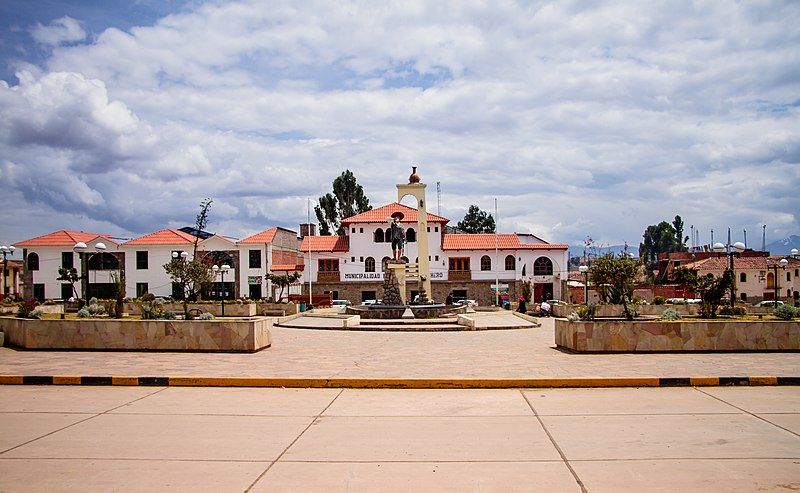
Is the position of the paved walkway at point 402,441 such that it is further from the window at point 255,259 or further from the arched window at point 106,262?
the arched window at point 106,262

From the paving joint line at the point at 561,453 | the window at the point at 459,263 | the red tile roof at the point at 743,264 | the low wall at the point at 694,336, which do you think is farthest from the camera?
the red tile roof at the point at 743,264

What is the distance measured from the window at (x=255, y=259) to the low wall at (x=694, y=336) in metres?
45.2

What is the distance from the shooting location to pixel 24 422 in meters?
8.09

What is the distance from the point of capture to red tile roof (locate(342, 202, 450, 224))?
57.6 m

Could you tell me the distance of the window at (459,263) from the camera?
57.8 meters

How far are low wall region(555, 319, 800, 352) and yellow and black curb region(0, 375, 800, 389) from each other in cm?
358

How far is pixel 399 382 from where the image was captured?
11039 millimetres

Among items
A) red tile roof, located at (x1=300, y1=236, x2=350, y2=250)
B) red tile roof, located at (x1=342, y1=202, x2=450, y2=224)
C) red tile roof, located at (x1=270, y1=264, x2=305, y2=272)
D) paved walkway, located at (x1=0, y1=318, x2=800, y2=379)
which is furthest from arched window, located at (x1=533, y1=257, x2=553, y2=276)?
paved walkway, located at (x1=0, y1=318, x2=800, y2=379)

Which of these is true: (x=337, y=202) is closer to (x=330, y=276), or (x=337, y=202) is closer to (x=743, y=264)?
(x=330, y=276)

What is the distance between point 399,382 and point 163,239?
172 ft

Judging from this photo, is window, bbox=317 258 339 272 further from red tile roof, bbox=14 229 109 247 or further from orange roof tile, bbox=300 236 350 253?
red tile roof, bbox=14 229 109 247

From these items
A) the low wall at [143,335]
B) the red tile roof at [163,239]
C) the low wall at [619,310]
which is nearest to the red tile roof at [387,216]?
the red tile roof at [163,239]

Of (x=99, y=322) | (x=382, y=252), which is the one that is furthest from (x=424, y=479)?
(x=382, y=252)

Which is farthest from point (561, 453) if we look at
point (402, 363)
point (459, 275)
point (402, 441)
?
point (459, 275)
